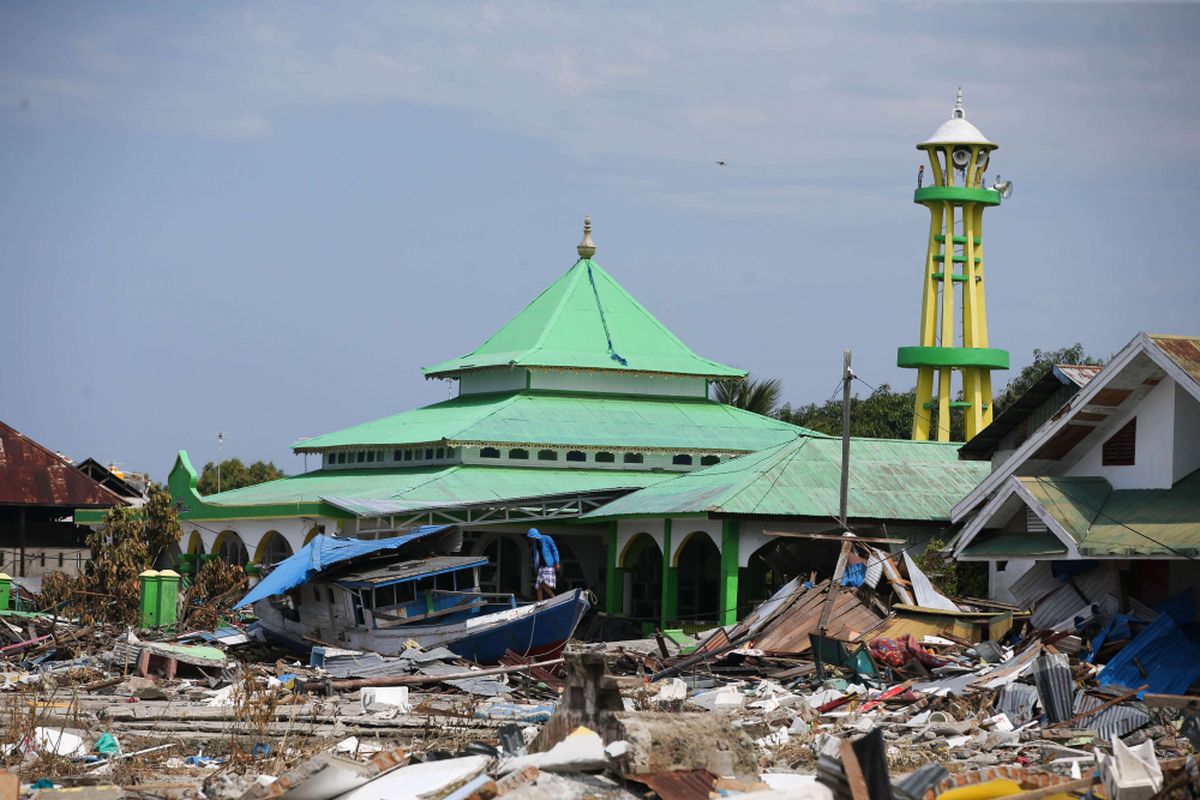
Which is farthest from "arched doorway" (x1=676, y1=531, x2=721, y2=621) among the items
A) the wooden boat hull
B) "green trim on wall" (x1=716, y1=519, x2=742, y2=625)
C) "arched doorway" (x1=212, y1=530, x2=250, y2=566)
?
"arched doorway" (x1=212, y1=530, x2=250, y2=566)

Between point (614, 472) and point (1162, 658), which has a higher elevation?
point (614, 472)

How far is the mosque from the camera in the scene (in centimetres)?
3422

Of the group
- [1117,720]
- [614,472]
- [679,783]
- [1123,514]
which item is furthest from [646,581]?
[679,783]

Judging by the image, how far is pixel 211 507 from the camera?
44281mm

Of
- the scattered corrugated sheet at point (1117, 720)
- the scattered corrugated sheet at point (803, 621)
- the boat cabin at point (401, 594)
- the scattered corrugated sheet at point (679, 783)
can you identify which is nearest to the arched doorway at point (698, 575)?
the boat cabin at point (401, 594)

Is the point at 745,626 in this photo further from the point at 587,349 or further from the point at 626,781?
the point at 587,349

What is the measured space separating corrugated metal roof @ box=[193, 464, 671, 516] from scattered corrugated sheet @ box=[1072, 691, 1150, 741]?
1872cm

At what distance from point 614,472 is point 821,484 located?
827cm

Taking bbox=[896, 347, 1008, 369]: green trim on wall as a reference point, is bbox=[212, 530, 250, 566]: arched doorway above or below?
below

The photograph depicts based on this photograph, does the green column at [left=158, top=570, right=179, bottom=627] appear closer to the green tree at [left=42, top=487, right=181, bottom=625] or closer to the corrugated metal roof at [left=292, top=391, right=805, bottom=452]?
the green tree at [left=42, top=487, right=181, bottom=625]

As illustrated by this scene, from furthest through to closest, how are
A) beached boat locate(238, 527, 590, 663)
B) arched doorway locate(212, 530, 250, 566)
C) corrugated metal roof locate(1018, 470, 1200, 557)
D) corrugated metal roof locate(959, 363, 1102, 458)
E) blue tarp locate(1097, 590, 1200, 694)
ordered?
arched doorway locate(212, 530, 250, 566) < corrugated metal roof locate(959, 363, 1102, 458) < beached boat locate(238, 527, 590, 663) < corrugated metal roof locate(1018, 470, 1200, 557) < blue tarp locate(1097, 590, 1200, 694)

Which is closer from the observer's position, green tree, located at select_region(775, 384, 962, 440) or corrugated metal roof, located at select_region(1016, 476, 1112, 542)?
corrugated metal roof, located at select_region(1016, 476, 1112, 542)

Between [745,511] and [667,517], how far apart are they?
225 cm

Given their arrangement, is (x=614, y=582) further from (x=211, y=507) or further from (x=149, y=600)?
(x=211, y=507)
